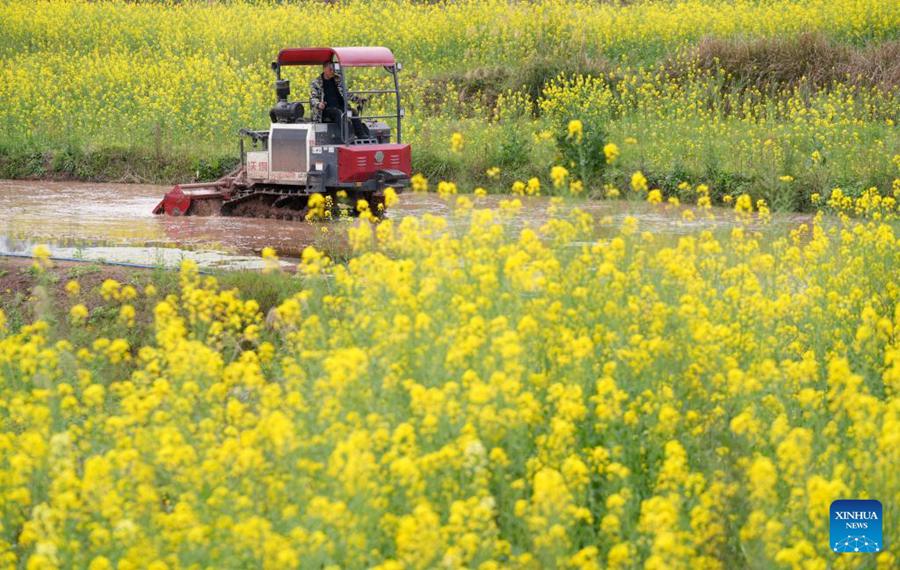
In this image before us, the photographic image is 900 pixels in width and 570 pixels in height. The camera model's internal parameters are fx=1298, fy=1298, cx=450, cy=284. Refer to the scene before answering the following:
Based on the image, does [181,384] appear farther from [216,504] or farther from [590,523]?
[590,523]

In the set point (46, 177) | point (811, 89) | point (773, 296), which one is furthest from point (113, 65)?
point (773, 296)

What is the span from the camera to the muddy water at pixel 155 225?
42.8 ft

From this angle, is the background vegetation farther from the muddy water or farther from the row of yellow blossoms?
the row of yellow blossoms

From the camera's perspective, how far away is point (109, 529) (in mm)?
5141

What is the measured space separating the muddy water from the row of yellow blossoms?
5.23 meters

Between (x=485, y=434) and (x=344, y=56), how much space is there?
34.4 ft

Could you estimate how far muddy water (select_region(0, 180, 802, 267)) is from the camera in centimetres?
1305

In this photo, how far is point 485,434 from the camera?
17.2ft

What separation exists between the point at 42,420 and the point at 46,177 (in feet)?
50.0

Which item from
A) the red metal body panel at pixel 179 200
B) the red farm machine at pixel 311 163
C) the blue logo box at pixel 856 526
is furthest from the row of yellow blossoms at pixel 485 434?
the red metal body panel at pixel 179 200

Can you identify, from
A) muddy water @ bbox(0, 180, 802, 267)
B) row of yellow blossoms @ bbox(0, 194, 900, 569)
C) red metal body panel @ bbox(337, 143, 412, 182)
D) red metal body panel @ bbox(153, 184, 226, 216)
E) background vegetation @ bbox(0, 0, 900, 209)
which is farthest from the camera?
background vegetation @ bbox(0, 0, 900, 209)

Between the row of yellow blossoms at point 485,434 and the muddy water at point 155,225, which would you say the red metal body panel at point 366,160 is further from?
the row of yellow blossoms at point 485,434

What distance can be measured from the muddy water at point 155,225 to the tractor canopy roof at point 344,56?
194 centimetres

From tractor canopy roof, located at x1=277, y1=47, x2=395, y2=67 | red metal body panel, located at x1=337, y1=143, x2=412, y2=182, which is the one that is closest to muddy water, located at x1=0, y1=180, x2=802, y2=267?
red metal body panel, located at x1=337, y1=143, x2=412, y2=182
